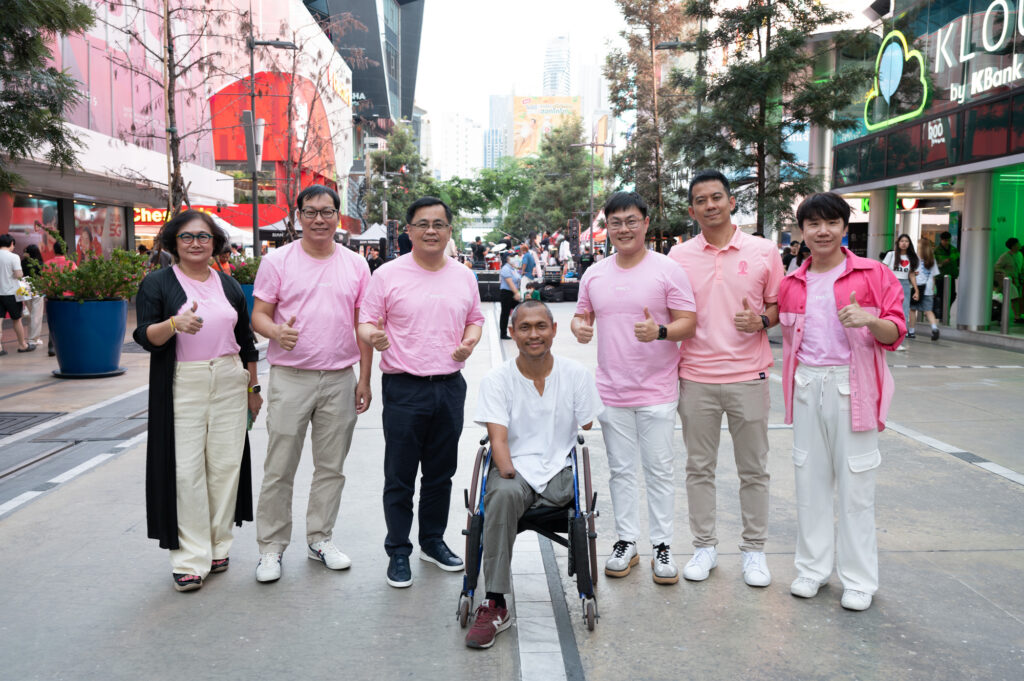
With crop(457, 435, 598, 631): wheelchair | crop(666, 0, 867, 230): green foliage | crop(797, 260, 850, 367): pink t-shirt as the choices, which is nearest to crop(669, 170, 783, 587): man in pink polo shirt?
crop(797, 260, 850, 367): pink t-shirt

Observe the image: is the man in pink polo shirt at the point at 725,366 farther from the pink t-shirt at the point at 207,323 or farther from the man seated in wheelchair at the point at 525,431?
the pink t-shirt at the point at 207,323

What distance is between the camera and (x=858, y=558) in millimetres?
3918

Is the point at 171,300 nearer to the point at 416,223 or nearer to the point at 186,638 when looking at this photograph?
the point at 416,223

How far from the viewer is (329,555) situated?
14.6 feet

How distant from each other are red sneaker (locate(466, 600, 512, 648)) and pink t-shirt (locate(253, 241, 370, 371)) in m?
1.44

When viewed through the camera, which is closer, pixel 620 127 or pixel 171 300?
pixel 171 300

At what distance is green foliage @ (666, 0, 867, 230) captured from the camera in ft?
51.1

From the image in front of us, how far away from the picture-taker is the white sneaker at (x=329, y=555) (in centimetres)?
443

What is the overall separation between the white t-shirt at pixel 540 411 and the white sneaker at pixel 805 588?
122 centimetres

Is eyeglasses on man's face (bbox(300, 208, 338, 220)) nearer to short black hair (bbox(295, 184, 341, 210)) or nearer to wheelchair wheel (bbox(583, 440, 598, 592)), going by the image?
short black hair (bbox(295, 184, 341, 210))

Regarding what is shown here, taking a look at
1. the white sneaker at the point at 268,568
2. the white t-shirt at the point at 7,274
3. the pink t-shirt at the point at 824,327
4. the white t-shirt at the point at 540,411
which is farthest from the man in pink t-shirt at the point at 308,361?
the white t-shirt at the point at 7,274

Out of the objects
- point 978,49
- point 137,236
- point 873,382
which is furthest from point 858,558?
point 137,236

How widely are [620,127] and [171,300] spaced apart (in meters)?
105


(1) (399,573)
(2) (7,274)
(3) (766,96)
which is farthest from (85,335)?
(3) (766,96)
